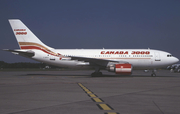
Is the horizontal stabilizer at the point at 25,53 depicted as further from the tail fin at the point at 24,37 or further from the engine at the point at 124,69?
the engine at the point at 124,69

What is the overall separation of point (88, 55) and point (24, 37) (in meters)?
9.12

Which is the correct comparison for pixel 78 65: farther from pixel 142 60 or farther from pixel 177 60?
pixel 177 60

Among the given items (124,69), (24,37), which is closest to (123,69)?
(124,69)

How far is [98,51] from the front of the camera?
25.6 metres

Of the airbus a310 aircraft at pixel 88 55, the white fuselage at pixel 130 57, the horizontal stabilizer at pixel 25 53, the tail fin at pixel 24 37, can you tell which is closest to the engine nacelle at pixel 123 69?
the airbus a310 aircraft at pixel 88 55

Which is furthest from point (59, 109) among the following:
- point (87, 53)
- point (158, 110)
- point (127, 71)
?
point (87, 53)

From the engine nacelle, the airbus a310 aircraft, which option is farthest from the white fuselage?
the engine nacelle

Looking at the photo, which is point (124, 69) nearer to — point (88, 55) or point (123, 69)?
point (123, 69)

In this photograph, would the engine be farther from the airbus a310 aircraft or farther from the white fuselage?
the white fuselage

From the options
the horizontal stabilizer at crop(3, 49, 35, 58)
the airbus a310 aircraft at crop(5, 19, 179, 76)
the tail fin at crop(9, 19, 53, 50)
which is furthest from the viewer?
the tail fin at crop(9, 19, 53, 50)

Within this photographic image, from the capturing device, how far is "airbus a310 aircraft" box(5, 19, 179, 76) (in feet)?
79.5

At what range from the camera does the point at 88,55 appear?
25.4 meters

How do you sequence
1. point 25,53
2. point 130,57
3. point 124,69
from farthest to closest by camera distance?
point 25,53 < point 130,57 < point 124,69

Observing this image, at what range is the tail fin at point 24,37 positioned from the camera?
1013 inches
